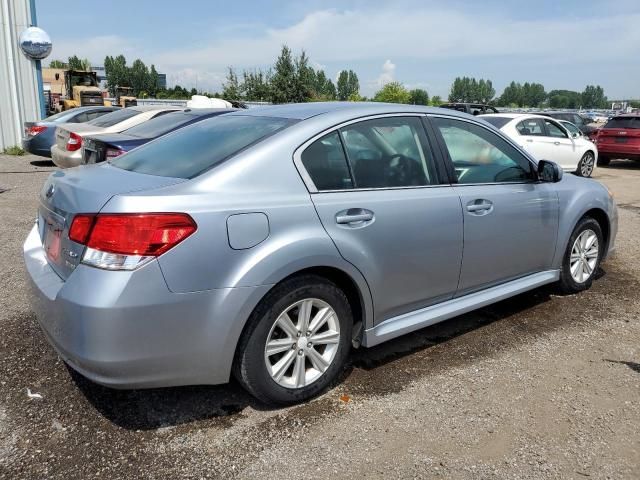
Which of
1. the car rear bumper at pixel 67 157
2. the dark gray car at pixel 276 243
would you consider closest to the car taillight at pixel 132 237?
the dark gray car at pixel 276 243

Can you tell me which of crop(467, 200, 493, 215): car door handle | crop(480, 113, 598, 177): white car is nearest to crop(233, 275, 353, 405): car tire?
crop(467, 200, 493, 215): car door handle

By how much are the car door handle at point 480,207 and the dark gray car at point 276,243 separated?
0.5 inches

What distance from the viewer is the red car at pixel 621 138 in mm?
15578

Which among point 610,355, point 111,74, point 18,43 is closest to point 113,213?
point 610,355

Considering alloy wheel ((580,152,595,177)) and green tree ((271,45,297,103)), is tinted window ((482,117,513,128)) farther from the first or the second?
green tree ((271,45,297,103))

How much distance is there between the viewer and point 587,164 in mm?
13508

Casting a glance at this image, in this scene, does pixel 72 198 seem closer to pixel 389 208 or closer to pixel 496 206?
pixel 389 208

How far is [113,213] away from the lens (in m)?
2.46

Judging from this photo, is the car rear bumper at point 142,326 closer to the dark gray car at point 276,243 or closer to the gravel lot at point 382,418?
the dark gray car at point 276,243

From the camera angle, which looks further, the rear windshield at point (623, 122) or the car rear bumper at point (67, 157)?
the rear windshield at point (623, 122)

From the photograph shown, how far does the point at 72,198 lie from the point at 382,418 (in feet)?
6.39

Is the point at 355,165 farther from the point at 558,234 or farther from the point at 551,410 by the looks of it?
the point at 558,234

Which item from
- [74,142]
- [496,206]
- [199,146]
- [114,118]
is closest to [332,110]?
[199,146]

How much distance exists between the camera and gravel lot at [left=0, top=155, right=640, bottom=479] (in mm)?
2525
